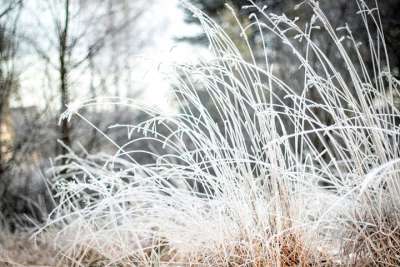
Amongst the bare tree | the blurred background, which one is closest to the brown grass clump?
the blurred background

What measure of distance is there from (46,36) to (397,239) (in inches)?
111

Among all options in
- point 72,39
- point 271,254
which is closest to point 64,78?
point 72,39

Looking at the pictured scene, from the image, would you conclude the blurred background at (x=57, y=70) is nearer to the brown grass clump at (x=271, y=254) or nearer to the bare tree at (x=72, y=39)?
the bare tree at (x=72, y=39)

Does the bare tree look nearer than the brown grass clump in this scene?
No

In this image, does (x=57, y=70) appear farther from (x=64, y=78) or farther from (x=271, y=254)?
(x=271, y=254)

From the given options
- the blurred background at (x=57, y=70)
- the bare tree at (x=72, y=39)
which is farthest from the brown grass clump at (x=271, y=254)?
the bare tree at (x=72, y=39)

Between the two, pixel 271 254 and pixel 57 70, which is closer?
pixel 271 254

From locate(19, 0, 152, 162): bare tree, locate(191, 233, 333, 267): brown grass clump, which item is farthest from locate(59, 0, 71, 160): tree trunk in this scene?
locate(191, 233, 333, 267): brown grass clump

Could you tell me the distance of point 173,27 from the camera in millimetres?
3172

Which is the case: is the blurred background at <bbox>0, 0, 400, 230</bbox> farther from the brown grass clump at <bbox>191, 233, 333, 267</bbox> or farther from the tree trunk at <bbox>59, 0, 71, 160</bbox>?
the brown grass clump at <bbox>191, 233, 333, 267</bbox>

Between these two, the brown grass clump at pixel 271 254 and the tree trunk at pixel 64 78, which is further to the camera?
the tree trunk at pixel 64 78

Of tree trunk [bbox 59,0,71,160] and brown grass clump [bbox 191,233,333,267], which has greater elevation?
tree trunk [bbox 59,0,71,160]

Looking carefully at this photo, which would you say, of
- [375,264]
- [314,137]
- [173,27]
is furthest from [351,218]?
[173,27]

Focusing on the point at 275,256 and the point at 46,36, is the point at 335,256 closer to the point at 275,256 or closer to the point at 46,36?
the point at 275,256
